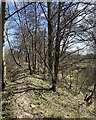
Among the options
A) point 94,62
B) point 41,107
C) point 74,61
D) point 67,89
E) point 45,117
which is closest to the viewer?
point 45,117

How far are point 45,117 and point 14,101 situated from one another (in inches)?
25.6

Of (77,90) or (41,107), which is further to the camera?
(77,90)

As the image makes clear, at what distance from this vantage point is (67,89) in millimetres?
2613

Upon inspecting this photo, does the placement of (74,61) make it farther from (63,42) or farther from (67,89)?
(67,89)

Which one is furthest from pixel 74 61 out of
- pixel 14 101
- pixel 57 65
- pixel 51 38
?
pixel 14 101

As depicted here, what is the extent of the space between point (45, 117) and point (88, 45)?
1.62 meters

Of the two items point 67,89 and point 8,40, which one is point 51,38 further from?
point 8,40

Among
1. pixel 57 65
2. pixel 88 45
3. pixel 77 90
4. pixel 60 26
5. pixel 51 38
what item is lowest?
pixel 77 90

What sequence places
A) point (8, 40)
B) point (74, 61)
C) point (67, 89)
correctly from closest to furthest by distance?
point (74, 61), point (67, 89), point (8, 40)

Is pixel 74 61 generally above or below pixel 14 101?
above

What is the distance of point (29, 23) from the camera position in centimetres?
281

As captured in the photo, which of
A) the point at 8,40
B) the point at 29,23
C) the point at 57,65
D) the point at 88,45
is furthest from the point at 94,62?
the point at 8,40

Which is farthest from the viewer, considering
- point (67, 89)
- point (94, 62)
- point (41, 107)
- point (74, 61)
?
point (67, 89)

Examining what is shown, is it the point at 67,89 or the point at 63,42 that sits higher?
the point at 63,42
